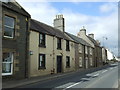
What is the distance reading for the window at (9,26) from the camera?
1610 cm

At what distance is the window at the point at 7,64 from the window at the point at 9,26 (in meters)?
1.71

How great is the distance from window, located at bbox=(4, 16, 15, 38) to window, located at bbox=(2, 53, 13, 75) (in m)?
1.71

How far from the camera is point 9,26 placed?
1652 centimetres

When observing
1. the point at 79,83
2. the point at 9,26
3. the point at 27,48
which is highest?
the point at 9,26

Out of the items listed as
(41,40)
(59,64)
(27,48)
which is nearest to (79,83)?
(27,48)

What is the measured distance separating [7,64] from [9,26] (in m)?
3.31

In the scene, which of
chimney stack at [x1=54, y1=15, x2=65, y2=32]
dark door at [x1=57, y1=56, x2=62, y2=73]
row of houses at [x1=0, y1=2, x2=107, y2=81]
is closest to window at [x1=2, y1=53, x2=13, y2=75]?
row of houses at [x1=0, y1=2, x2=107, y2=81]

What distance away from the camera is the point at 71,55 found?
105ft

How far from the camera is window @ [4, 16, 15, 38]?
52.8 ft

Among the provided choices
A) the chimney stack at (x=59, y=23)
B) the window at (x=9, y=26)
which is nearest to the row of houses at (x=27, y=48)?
the window at (x=9, y=26)

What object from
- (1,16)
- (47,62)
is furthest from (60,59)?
(1,16)

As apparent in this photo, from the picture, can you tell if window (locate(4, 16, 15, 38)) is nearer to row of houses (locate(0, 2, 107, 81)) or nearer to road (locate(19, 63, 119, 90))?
row of houses (locate(0, 2, 107, 81))

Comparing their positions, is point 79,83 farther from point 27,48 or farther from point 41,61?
point 41,61

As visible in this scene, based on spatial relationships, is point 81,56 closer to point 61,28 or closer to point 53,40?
point 61,28
